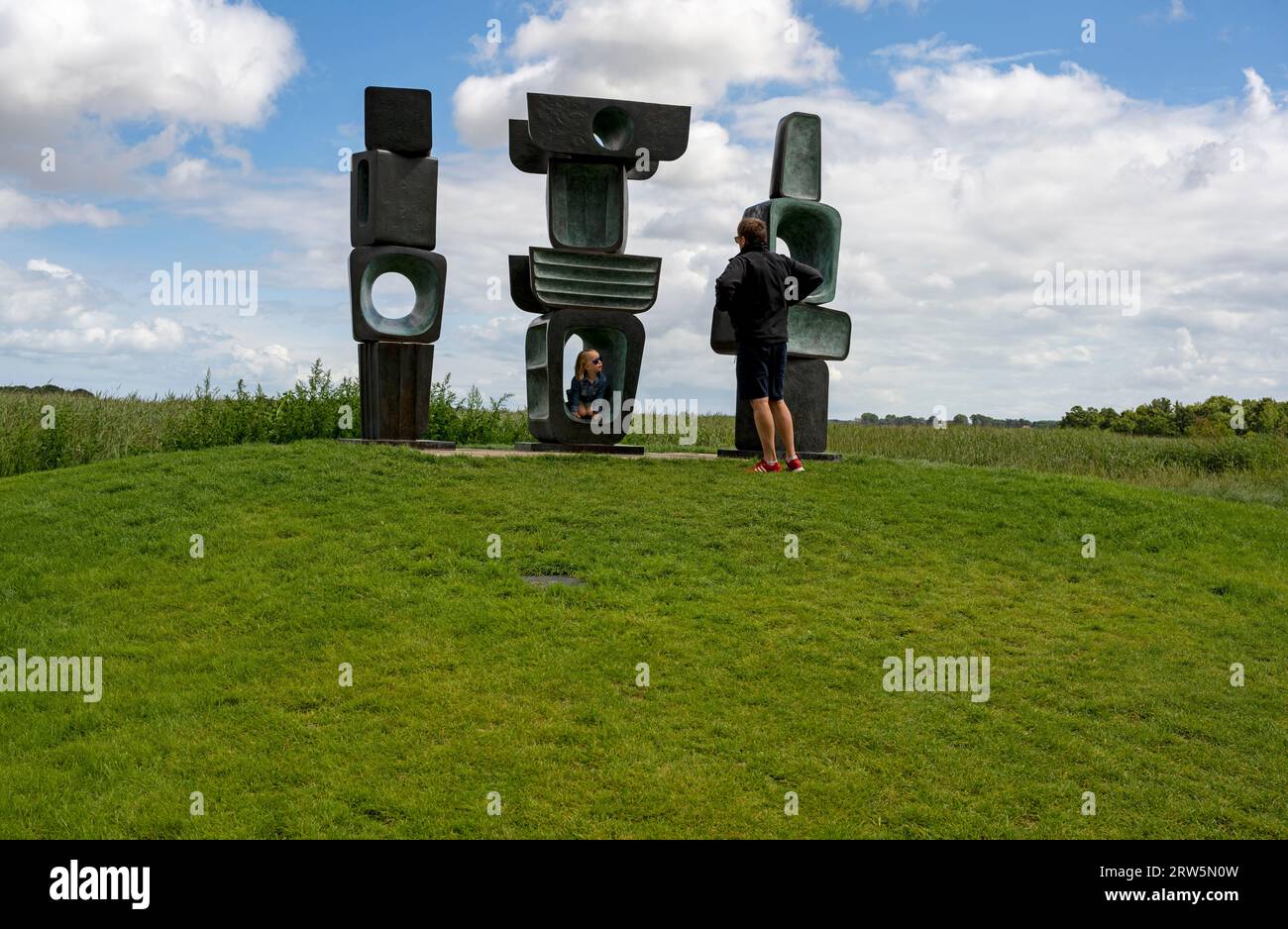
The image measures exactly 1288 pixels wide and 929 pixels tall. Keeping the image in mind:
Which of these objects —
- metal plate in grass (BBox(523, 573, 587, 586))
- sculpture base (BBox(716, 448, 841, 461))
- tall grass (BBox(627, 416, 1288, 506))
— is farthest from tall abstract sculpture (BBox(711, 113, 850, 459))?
tall grass (BBox(627, 416, 1288, 506))

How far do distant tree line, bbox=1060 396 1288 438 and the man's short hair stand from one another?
2695 centimetres

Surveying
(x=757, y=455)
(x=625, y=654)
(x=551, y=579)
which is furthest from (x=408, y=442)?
(x=625, y=654)

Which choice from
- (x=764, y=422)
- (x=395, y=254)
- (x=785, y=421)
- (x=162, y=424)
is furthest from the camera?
(x=162, y=424)

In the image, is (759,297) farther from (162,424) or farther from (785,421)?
(162,424)

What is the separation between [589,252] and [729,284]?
2.63m

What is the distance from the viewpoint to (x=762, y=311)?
1114cm

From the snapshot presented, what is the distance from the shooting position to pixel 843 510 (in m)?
10.3

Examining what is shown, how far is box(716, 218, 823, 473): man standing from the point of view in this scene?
10938 mm

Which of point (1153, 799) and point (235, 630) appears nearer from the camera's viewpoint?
point (1153, 799)

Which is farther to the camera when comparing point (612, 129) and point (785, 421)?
point (612, 129)

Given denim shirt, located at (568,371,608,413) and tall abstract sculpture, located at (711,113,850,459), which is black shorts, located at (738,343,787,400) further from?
denim shirt, located at (568,371,608,413)
